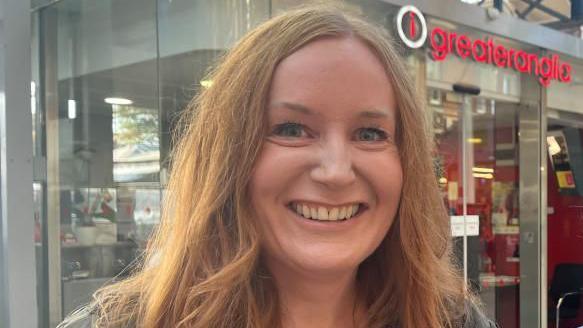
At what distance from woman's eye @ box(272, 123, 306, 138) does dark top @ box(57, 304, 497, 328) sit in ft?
1.41

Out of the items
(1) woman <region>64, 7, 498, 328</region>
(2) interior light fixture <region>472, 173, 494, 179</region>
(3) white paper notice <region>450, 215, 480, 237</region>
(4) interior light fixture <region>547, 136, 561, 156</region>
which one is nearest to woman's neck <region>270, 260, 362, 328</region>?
(1) woman <region>64, 7, 498, 328</region>

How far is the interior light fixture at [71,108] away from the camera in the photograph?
398cm

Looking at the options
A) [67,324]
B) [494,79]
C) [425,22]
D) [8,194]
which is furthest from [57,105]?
[494,79]

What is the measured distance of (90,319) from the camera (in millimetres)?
959

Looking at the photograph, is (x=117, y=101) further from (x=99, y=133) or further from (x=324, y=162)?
(x=324, y=162)

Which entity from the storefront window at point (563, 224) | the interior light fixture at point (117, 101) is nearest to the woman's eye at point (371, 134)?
the interior light fixture at point (117, 101)

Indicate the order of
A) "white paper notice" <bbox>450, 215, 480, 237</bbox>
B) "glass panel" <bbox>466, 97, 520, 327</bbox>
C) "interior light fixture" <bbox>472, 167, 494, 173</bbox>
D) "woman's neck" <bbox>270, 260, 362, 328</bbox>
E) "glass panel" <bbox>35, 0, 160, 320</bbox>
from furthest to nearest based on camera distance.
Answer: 1. "interior light fixture" <bbox>472, 167, 494, 173</bbox>
2. "glass panel" <bbox>466, 97, 520, 327</bbox>
3. "white paper notice" <bbox>450, 215, 480, 237</bbox>
4. "glass panel" <bbox>35, 0, 160, 320</bbox>
5. "woman's neck" <bbox>270, 260, 362, 328</bbox>

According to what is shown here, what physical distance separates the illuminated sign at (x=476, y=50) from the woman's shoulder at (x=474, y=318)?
11.9 ft

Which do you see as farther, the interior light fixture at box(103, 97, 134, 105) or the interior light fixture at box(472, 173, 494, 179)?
the interior light fixture at box(472, 173, 494, 179)

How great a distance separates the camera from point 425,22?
4816mm

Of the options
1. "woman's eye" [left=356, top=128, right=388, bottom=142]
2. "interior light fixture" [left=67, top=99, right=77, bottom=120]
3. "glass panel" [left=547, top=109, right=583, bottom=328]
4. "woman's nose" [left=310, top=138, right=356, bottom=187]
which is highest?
"interior light fixture" [left=67, top=99, right=77, bottom=120]

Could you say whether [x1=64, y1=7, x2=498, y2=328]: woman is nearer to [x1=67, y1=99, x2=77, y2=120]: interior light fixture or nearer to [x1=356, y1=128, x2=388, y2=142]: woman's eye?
[x1=356, y1=128, x2=388, y2=142]: woman's eye

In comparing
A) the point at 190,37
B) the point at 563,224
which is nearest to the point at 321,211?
the point at 190,37

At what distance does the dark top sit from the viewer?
0.96m
